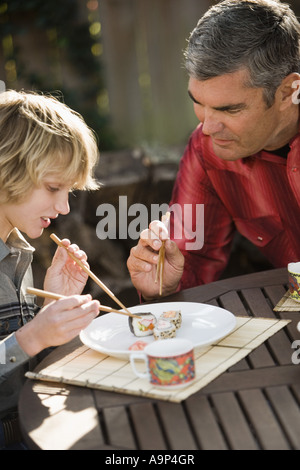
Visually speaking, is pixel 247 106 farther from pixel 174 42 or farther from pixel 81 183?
pixel 174 42

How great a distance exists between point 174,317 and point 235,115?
74 centimetres

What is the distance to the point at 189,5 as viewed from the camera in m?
4.47

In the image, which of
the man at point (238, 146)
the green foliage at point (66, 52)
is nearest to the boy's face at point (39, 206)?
the man at point (238, 146)

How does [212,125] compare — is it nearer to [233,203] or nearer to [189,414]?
[233,203]

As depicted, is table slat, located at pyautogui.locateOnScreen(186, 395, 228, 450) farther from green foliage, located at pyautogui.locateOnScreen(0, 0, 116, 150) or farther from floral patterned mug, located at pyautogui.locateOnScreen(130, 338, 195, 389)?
green foliage, located at pyautogui.locateOnScreen(0, 0, 116, 150)

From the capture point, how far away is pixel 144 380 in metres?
1.28

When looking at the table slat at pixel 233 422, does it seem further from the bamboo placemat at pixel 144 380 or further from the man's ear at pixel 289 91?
the man's ear at pixel 289 91

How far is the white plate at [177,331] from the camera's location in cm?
141

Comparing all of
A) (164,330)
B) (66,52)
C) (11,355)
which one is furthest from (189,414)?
(66,52)

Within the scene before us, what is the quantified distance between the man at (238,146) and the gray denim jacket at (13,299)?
0.33m

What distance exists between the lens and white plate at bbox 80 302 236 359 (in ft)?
4.63

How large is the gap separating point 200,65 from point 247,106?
0.64 feet

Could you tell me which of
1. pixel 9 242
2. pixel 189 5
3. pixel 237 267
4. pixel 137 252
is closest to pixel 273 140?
pixel 137 252

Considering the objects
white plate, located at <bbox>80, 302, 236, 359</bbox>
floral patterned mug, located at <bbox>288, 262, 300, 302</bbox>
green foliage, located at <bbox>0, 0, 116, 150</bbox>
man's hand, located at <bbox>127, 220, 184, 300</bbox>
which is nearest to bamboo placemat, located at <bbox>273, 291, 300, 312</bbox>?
floral patterned mug, located at <bbox>288, 262, 300, 302</bbox>
